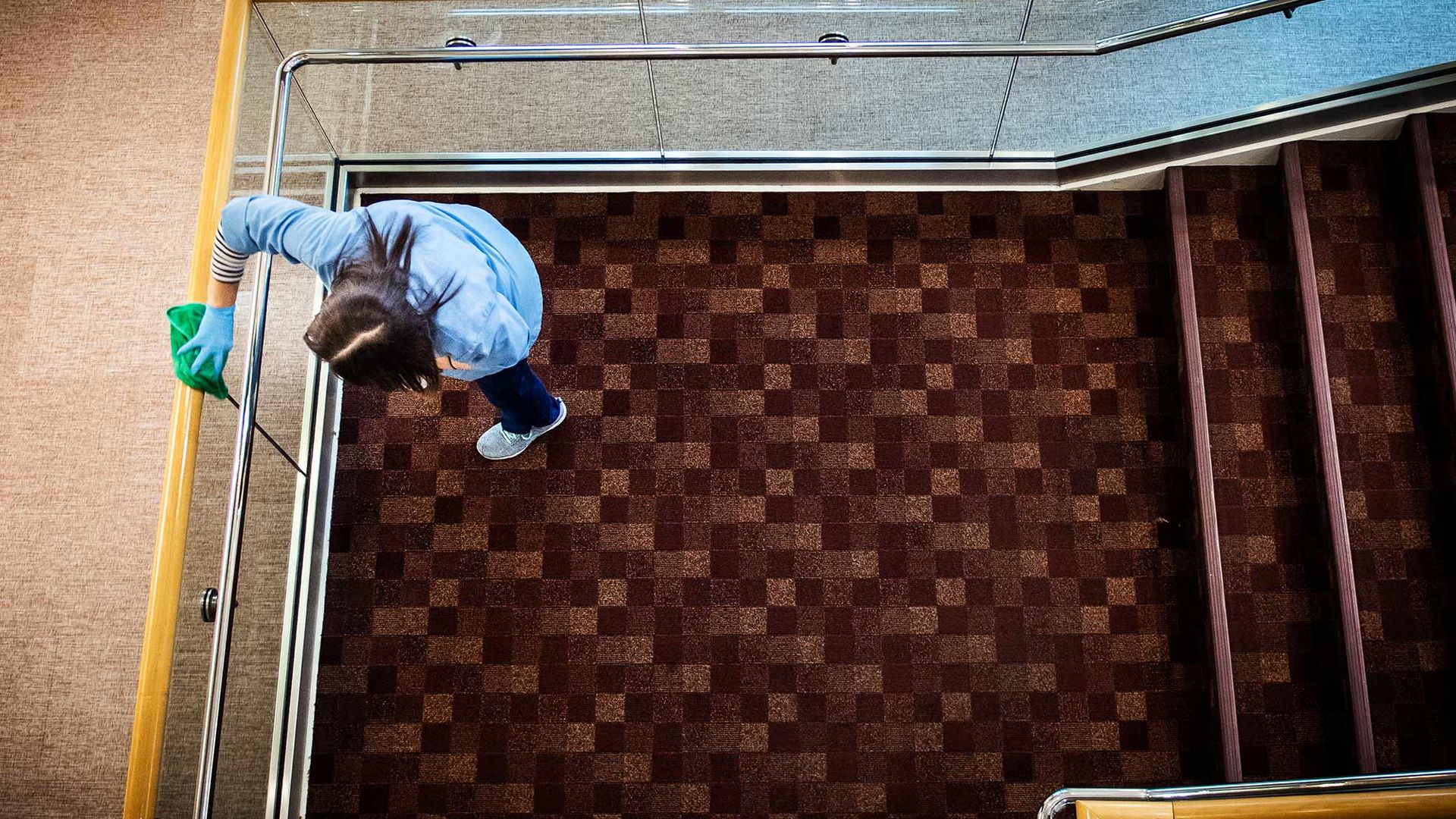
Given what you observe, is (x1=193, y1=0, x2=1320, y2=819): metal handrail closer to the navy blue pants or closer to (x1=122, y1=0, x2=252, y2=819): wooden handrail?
(x1=122, y1=0, x2=252, y2=819): wooden handrail

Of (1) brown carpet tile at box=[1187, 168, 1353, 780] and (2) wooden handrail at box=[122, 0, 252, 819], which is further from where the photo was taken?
(1) brown carpet tile at box=[1187, 168, 1353, 780]

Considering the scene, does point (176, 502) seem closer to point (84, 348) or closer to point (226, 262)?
point (226, 262)

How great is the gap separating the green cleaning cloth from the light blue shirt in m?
0.21

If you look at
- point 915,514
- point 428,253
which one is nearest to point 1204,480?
point 915,514

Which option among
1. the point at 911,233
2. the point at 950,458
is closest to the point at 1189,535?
the point at 950,458

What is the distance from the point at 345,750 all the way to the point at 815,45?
2.43 metres

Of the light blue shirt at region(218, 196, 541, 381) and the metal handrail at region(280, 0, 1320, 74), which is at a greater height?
the metal handrail at region(280, 0, 1320, 74)

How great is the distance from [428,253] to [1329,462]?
251cm

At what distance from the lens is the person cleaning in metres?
1.59

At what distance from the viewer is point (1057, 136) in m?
2.55

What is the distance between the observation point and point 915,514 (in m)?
2.66

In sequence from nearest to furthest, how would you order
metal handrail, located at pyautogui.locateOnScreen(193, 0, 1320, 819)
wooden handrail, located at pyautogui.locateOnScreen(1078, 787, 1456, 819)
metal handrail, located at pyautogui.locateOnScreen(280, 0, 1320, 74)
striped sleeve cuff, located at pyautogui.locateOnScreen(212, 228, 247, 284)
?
wooden handrail, located at pyautogui.locateOnScreen(1078, 787, 1456, 819) → striped sleeve cuff, located at pyautogui.locateOnScreen(212, 228, 247, 284) → metal handrail, located at pyautogui.locateOnScreen(193, 0, 1320, 819) → metal handrail, located at pyautogui.locateOnScreen(280, 0, 1320, 74)

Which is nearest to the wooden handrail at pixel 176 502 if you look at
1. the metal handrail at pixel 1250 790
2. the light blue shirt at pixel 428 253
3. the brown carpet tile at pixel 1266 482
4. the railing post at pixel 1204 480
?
the light blue shirt at pixel 428 253

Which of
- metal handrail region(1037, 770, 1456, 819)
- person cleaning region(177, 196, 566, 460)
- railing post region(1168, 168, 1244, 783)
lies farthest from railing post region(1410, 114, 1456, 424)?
person cleaning region(177, 196, 566, 460)
